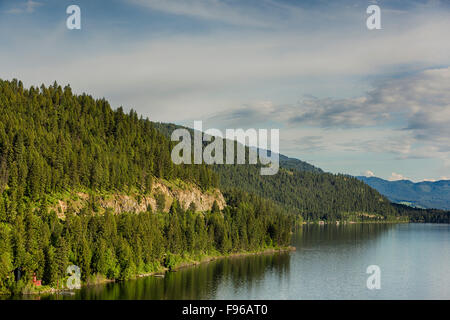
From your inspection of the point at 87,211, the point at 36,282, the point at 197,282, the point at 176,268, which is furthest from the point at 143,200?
the point at 36,282

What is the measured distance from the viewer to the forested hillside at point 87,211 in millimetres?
95188

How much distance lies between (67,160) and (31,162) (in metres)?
15.3

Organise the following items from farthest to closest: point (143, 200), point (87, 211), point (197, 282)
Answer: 1. point (143, 200)
2. point (87, 211)
3. point (197, 282)

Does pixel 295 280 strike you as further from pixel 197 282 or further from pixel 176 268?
pixel 176 268

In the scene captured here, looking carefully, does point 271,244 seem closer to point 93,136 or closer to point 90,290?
point 93,136

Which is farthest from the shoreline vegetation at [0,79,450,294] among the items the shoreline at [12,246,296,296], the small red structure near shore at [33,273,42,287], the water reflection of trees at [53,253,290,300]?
the water reflection of trees at [53,253,290,300]

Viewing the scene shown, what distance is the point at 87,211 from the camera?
12706 cm

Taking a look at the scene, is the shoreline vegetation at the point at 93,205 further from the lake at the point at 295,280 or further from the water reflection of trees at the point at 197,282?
the lake at the point at 295,280

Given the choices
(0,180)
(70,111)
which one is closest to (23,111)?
(70,111)

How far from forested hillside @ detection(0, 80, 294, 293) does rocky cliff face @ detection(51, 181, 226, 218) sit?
8.72 ft

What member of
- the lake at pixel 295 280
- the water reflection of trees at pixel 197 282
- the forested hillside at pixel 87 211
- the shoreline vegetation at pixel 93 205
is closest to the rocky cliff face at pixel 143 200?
the shoreline vegetation at pixel 93 205

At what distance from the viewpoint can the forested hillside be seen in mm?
95188

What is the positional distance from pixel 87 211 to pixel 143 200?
32.0 m
